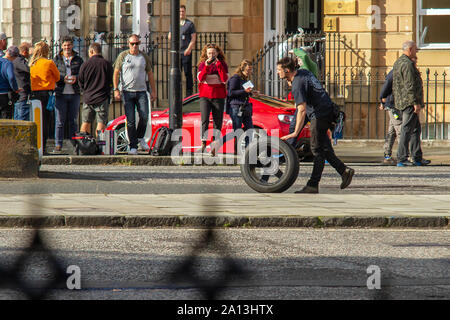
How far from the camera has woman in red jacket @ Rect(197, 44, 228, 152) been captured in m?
15.0

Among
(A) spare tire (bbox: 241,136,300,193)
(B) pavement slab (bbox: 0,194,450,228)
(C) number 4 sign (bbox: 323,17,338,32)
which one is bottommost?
(B) pavement slab (bbox: 0,194,450,228)

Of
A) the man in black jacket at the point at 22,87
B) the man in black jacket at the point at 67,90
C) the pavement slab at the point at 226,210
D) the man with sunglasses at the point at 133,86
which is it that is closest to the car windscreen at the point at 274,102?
the man with sunglasses at the point at 133,86

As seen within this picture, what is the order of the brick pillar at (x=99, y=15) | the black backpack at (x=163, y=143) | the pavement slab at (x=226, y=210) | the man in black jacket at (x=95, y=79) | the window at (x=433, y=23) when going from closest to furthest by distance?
1. the pavement slab at (x=226, y=210)
2. the black backpack at (x=163, y=143)
3. the man in black jacket at (x=95, y=79)
4. the window at (x=433, y=23)
5. the brick pillar at (x=99, y=15)

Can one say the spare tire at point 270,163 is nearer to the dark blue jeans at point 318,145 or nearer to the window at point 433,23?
the dark blue jeans at point 318,145

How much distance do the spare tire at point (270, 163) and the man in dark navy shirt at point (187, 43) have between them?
31.5 ft

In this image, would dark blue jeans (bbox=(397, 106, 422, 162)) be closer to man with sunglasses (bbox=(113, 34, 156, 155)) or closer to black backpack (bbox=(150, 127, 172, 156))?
black backpack (bbox=(150, 127, 172, 156))

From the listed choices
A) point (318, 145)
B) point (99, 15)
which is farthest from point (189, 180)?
point (99, 15)

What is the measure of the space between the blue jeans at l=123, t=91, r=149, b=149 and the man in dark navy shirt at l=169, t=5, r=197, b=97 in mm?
5047

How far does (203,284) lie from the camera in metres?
3.14

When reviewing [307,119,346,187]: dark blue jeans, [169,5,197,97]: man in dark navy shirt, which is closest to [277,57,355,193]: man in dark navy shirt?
[307,119,346,187]: dark blue jeans

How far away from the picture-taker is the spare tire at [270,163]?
422 inches

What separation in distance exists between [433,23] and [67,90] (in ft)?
29.3

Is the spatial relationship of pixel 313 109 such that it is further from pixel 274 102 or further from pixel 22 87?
pixel 22 87

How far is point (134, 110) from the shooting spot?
1549cm
